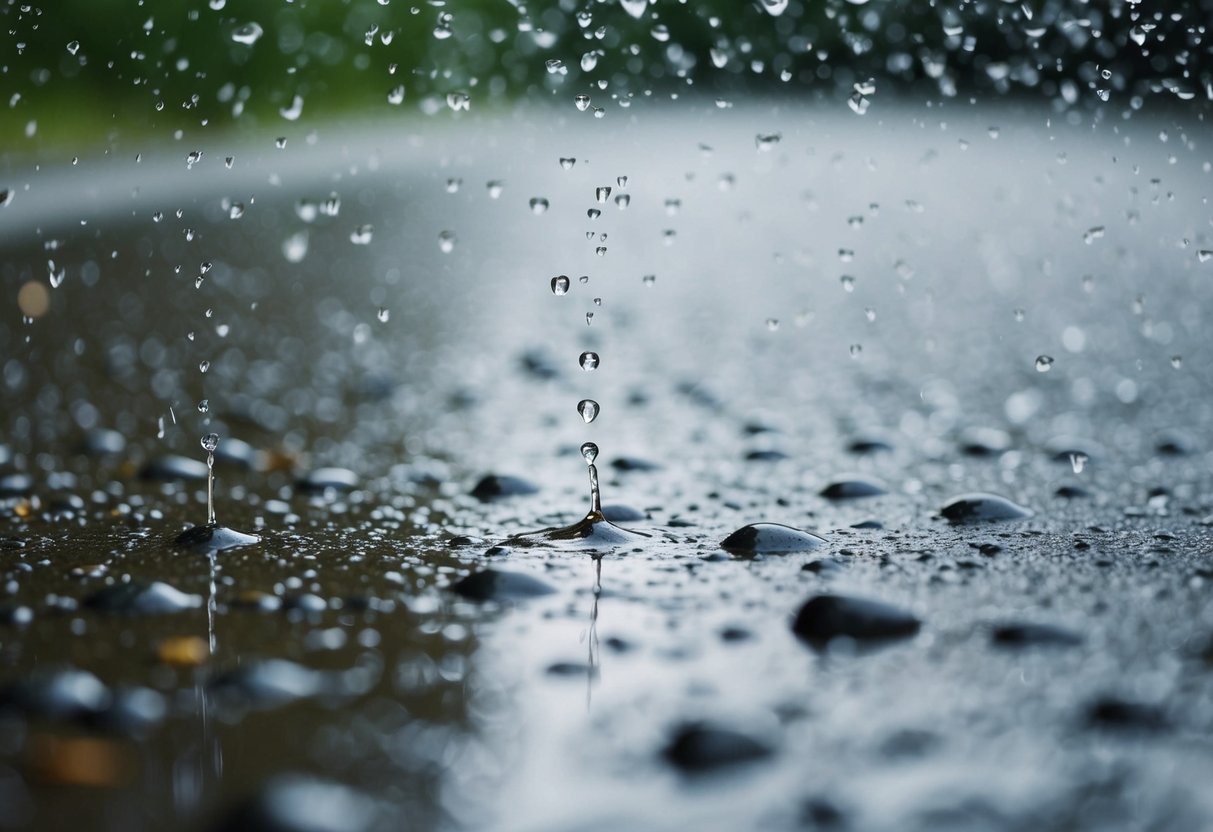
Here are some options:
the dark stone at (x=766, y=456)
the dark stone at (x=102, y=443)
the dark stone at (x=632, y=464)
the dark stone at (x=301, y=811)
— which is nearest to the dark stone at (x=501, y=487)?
the dark stone at (x=632, y=464)

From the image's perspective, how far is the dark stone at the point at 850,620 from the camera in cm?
100

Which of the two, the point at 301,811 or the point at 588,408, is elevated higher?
the point at 588,408

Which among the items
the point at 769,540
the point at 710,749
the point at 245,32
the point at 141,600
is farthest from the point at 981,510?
the point at 245,32

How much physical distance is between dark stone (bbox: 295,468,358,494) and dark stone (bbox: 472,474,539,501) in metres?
0.17

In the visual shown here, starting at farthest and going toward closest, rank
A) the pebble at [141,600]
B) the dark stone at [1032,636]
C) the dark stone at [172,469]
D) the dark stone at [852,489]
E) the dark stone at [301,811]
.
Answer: the dark stone at [172,469]
the dark stone at [852,489]
the pebble at [141,600]
the dark stone at [1032,636]
the dark stone at [301,811]

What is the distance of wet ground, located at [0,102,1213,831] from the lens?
765 millimetres

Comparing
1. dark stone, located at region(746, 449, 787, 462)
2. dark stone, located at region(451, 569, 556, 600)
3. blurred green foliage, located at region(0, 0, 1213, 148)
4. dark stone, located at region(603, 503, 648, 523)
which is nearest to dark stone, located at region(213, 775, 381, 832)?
dark stone, located at region(451, 569, 556, 600)

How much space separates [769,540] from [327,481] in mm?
647

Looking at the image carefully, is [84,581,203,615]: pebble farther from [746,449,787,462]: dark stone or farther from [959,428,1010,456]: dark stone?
[959,428,1010,456]: dark stone

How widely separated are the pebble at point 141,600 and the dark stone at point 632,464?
71cm

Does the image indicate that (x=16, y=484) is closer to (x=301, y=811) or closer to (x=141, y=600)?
(x=141, y=600)

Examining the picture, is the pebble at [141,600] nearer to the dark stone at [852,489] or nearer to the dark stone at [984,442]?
the dark stone at [852,489]

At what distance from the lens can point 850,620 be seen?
39.8 inches

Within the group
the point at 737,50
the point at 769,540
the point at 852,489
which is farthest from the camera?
the point at 737,50
